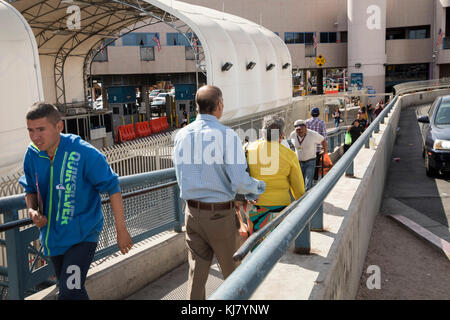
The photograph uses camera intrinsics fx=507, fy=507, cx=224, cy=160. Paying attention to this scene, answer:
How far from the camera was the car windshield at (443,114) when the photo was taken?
12.7m

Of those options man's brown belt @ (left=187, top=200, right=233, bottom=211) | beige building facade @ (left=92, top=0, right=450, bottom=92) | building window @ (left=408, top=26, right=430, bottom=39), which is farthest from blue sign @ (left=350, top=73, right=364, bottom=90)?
man's brown belt @ (left=187, top=200, right=233, bottom=211)

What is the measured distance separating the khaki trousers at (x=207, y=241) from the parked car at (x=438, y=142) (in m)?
8.79

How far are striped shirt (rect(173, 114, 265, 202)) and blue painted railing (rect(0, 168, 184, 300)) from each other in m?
1.44

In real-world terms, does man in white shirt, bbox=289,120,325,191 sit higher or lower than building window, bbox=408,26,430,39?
lower

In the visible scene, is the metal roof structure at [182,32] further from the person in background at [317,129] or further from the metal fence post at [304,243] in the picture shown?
the metal fence post at [304,243]

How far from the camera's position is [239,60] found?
82.3ft

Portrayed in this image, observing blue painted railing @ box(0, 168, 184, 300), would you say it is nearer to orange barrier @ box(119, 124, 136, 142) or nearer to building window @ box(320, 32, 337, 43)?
orange barrier @ box(119, 124, 136, 142)

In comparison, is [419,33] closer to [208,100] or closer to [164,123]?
[164,123]

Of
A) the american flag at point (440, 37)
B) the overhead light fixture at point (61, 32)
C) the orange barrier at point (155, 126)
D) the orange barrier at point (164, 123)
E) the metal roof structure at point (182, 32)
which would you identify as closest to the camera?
the metal roof structure at point (182, 32)

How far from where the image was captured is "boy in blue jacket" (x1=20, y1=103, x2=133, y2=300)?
11.0ft

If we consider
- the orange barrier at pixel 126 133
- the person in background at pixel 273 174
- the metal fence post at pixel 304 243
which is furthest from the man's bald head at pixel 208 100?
the orange barrier at pixel 126 133

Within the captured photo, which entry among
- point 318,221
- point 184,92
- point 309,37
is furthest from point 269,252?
point 309,37

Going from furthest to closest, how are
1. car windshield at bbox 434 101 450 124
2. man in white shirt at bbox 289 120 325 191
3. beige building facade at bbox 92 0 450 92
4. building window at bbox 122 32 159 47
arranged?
beige building facade at bbox 92 0 450 92
building window at bbox 122 32 159 47
car windshield at bbox 434 101 450 124
man in white shirt at bbox 289 120 325 191

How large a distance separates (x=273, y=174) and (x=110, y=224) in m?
2.00
